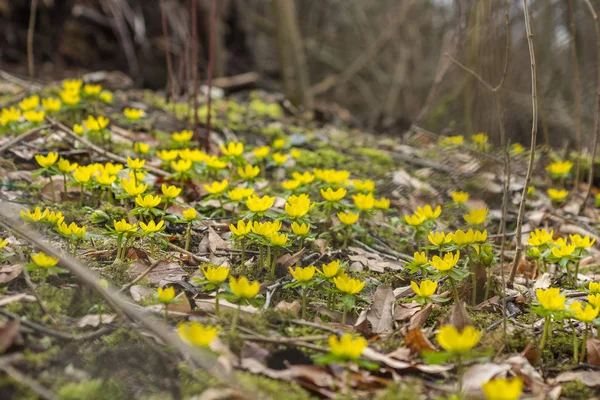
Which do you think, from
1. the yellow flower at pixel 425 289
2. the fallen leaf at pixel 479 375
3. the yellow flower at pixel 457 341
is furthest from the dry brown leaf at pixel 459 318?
→ the yellow flower at pixel 457 341

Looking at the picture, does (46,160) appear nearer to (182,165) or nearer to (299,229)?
(182,165)

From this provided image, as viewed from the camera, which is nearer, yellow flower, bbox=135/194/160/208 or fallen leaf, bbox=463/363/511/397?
fallen leaf, bbox=463/363/511/397

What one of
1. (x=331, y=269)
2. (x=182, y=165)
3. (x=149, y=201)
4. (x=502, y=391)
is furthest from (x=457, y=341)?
(x=182, y=165)

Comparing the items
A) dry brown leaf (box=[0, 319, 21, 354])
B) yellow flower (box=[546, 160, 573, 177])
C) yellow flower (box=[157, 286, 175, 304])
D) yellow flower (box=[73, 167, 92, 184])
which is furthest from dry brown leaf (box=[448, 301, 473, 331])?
yellow flower (box=[546, 160, 573, 177])

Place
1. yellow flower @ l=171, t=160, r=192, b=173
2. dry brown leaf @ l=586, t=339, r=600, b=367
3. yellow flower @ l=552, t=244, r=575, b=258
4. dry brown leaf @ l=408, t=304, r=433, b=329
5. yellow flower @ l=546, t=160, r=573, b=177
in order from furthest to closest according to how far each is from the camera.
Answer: yellow flower @ l=546, t=160, r=573, b=177 → yellow flower @ l=171, t=160, r=192, b=173 → yellow flower @ l=552, t=244, r=575, b=258 → dry brown leaf @ l=408, t=304, r=433, b=329 → dry brown leaf @ l=586, t=339, r=600, b=367

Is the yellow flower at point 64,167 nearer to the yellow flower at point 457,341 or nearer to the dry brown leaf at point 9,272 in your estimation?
the dry brown leaf at point 9,272

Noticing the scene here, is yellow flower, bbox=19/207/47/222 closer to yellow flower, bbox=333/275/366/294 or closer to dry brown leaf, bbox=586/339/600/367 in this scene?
yellow flower, bbox=333/275/366/294

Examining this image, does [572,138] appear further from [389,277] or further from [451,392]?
[451,392]

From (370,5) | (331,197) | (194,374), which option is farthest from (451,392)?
(370,5)
